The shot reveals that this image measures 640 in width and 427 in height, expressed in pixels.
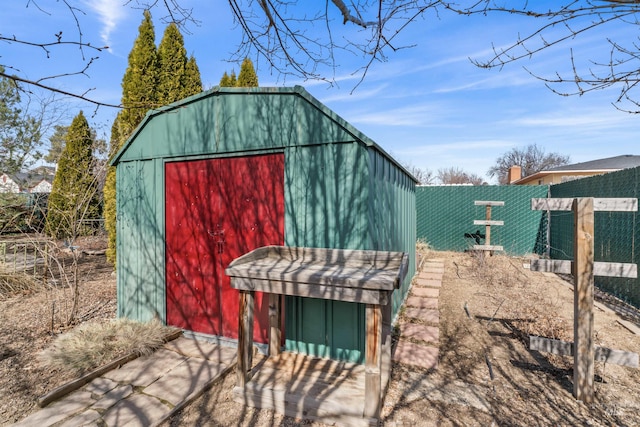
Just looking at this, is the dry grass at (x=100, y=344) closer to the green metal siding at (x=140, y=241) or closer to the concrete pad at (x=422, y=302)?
the green metal siding at (x=140, y=241)

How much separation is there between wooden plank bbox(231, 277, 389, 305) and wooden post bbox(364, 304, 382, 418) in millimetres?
97

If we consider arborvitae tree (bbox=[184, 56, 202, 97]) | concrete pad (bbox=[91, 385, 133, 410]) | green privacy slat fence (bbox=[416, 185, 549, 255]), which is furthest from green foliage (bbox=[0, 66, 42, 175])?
green privacy slat fence (bbox=[416, 185, 549, 255])

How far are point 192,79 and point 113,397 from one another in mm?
8194

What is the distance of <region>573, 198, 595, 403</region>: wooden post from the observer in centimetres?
259

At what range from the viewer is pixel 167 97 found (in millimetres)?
8047

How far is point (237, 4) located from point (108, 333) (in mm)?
3766

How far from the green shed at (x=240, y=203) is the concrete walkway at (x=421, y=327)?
70 cm

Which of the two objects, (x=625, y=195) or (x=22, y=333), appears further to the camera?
(x=625, y=195)

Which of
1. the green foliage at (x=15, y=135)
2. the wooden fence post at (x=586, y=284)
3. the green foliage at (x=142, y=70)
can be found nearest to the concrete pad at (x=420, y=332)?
the wooden fence post at (x=586, y=284)

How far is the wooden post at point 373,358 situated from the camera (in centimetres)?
227

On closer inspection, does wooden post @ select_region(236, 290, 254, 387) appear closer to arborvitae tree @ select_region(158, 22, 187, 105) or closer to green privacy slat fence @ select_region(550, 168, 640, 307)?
green privacy slat fence @ select_region(550, 168, 640, 307)

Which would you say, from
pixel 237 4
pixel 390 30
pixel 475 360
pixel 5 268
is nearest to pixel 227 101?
pixel 237 4

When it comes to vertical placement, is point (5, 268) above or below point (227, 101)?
below

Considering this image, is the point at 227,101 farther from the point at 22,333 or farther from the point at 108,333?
the point at 22,333
